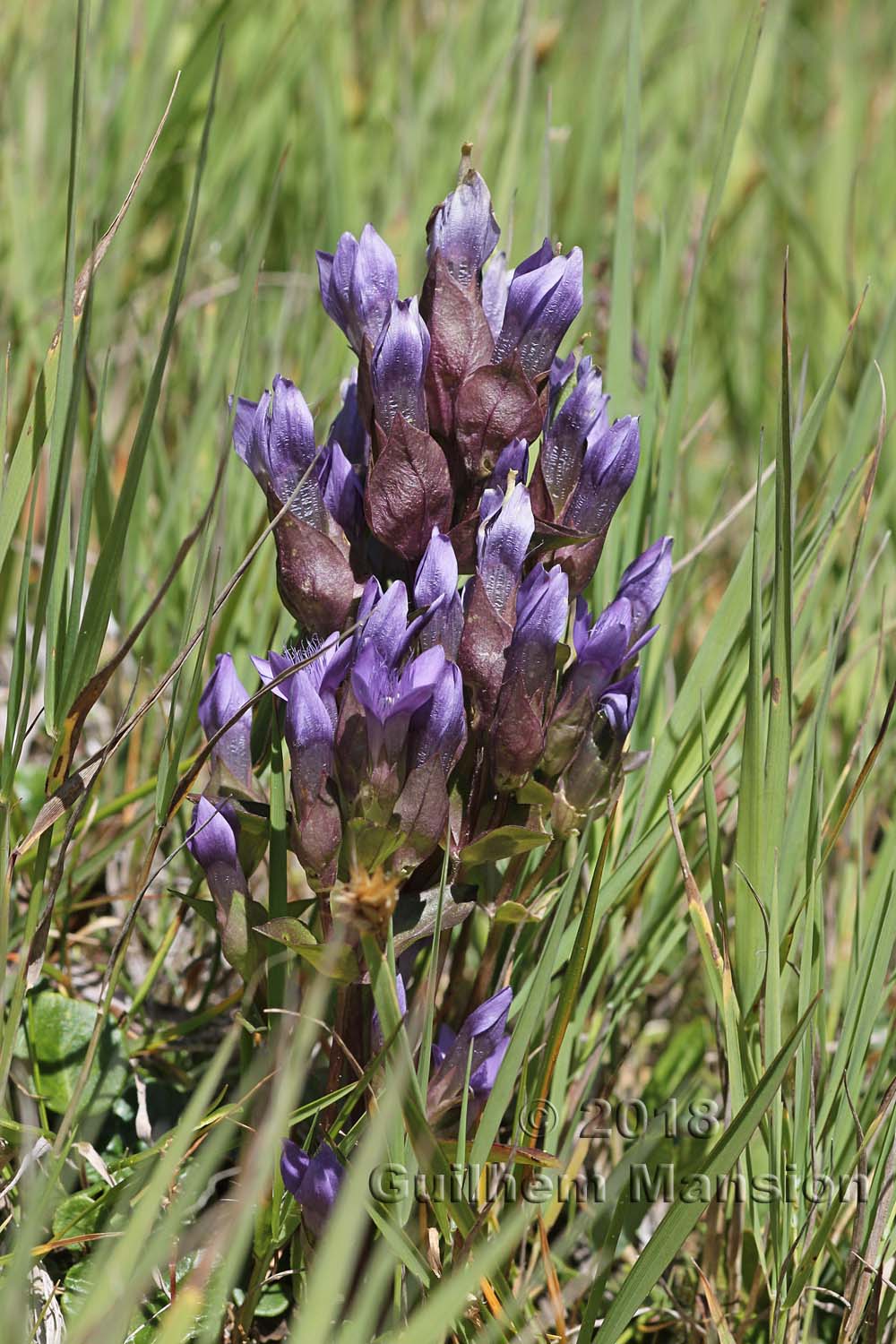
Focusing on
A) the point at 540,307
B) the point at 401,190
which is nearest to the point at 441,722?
the point at 540,307

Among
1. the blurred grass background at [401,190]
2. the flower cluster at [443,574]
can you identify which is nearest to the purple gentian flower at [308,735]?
the flower cluster at [443,574]

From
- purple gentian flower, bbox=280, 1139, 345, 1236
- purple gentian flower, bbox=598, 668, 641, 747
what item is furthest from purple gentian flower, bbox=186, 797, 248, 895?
purple gentian flower, bbox=598, 668, 641, 747

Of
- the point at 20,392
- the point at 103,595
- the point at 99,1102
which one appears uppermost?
the point at 20,392

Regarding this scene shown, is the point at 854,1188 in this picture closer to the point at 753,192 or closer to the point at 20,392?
the point at 20,392

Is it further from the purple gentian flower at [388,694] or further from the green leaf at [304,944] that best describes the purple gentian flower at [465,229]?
the green leaf at [304,944]

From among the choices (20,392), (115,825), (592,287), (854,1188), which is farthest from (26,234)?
(854,1188)

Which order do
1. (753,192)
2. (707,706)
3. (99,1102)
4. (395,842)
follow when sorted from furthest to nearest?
(753,192) → (707,706) → (99,1102) → (395,842)

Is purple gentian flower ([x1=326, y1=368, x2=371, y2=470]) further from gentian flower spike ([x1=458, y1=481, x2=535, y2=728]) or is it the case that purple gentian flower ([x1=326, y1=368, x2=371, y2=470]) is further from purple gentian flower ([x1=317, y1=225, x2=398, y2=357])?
gentian flower spike ([x1=458, y1=481, x2=535, y2=728])
